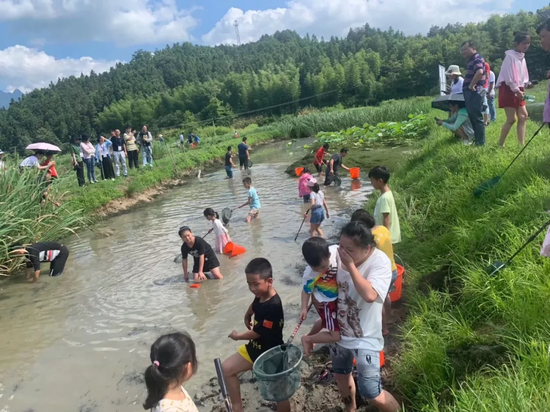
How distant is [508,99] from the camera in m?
6.33

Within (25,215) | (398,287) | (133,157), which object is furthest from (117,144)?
(398,287)

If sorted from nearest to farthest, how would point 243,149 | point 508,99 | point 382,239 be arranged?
1. point 382,239
2. point 508,99
3. point 243,149

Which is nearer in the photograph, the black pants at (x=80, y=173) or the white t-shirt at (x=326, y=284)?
the white t-shirt at (x=326, y=284)

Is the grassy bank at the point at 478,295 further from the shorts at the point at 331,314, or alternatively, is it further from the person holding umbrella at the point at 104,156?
the person holding umbrella at the point at 104,156

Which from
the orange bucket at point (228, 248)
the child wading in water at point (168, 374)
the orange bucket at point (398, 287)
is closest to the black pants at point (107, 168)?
the orange bucket at point (228, 248)

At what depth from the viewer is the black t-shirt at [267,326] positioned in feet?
10.8

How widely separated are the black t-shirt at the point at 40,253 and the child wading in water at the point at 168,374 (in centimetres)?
662

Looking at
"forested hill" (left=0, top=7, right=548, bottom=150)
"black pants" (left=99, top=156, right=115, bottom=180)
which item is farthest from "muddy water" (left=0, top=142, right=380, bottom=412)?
"forested hill" (left=0, top=7, right=548, bottom=150)

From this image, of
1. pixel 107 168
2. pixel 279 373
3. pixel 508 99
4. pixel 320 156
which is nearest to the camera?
pixel 279 373

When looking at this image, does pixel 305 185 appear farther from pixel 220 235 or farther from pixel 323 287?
pixel 323 287

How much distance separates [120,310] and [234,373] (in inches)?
139

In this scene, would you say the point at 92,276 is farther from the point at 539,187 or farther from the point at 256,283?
the point at 539,187

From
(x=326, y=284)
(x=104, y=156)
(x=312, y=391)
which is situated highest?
(x=104, y=156)

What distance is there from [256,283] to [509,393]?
1792 millimetres
